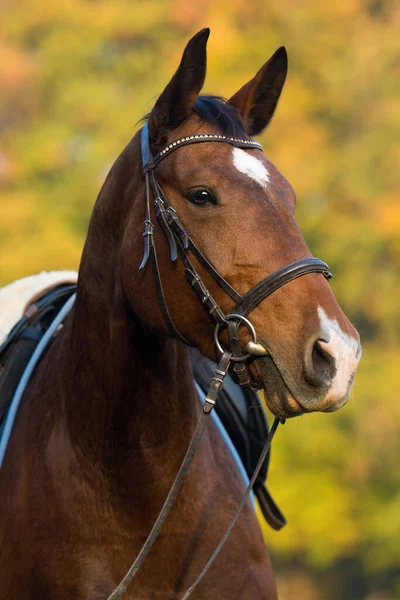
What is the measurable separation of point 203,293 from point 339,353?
1.89 feet

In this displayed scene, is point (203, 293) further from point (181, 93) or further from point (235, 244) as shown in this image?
point (181, 93)

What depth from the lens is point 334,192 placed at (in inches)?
741

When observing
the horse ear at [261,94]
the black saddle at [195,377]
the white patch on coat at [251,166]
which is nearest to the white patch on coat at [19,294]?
the black saddle at [195,377]

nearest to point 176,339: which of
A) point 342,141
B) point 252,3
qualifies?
point 342,141

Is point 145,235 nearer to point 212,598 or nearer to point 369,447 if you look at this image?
point 212,598

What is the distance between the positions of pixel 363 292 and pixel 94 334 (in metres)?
14.7

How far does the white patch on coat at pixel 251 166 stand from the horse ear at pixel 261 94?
375 mm

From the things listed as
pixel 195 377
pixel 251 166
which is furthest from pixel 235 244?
pixel 195 377

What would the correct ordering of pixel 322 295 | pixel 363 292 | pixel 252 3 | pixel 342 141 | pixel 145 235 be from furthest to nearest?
pixel 252 3 < pixel 342 141 < pixel 363 292 < pixel 145 235 < pixel 322 295

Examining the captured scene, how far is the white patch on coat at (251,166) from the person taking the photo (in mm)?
3237

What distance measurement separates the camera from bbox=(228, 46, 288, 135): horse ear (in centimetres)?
371

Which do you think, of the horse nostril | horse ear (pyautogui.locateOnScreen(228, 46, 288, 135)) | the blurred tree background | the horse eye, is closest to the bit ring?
the horse nostril

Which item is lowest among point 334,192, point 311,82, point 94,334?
point 334,192

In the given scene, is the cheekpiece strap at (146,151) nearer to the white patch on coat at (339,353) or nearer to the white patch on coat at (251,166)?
the white patch on coat at (251,166)
